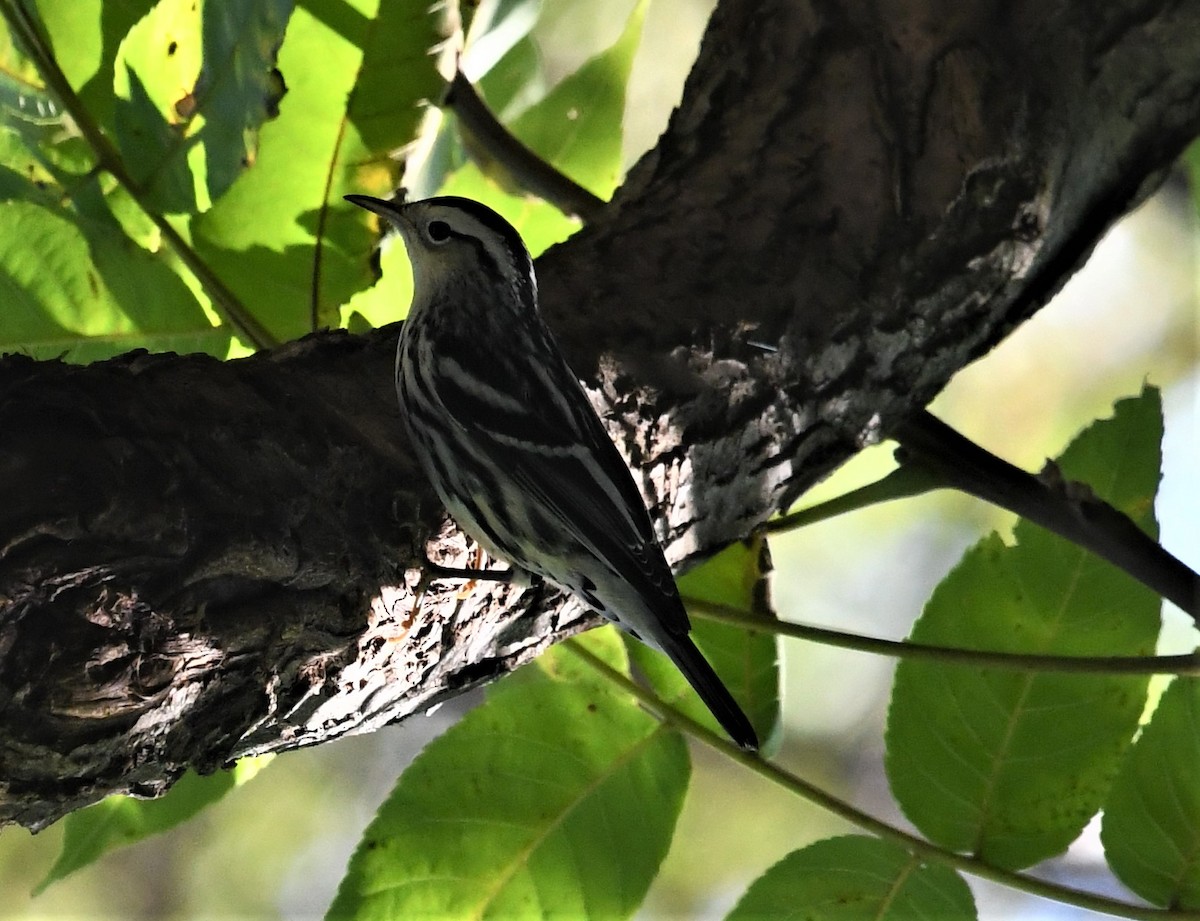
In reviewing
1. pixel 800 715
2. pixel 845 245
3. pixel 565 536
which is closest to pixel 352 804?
pixel 800 715

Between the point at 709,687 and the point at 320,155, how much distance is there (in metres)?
1.10

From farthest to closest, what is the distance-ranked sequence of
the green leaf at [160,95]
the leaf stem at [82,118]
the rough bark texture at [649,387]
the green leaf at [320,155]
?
1. the green leaf at [320,155]
2. the leaf stem at [82,118]
3. the green leaf at [160,95]
4. the rough bark texture at [649,387]

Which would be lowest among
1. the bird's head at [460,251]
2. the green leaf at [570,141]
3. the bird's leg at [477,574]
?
the bird's leg at [477,574]

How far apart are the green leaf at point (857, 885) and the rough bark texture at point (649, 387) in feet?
1.98

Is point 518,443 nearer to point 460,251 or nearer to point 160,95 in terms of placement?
point 460,251

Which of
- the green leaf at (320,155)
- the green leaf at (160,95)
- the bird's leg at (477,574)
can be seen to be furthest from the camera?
the green leaf at (320,155)

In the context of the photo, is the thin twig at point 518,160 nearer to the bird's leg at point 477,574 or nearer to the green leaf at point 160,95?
the green leaf at point 160,95

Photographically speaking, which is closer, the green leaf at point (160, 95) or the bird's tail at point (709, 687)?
the green leaf at point (160, 95)

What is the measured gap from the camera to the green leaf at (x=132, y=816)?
2.01 metres


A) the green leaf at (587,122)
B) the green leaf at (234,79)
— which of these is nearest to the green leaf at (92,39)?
the green leaf at (234,79)

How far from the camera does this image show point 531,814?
6.98 ft

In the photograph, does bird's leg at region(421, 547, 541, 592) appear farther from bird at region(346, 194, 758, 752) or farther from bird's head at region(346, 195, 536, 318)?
bird's head at region(346, 195, 536, 318)

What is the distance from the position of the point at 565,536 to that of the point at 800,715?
3.43 m

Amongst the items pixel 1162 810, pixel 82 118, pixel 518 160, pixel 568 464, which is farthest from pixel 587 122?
pixel 1162 810
